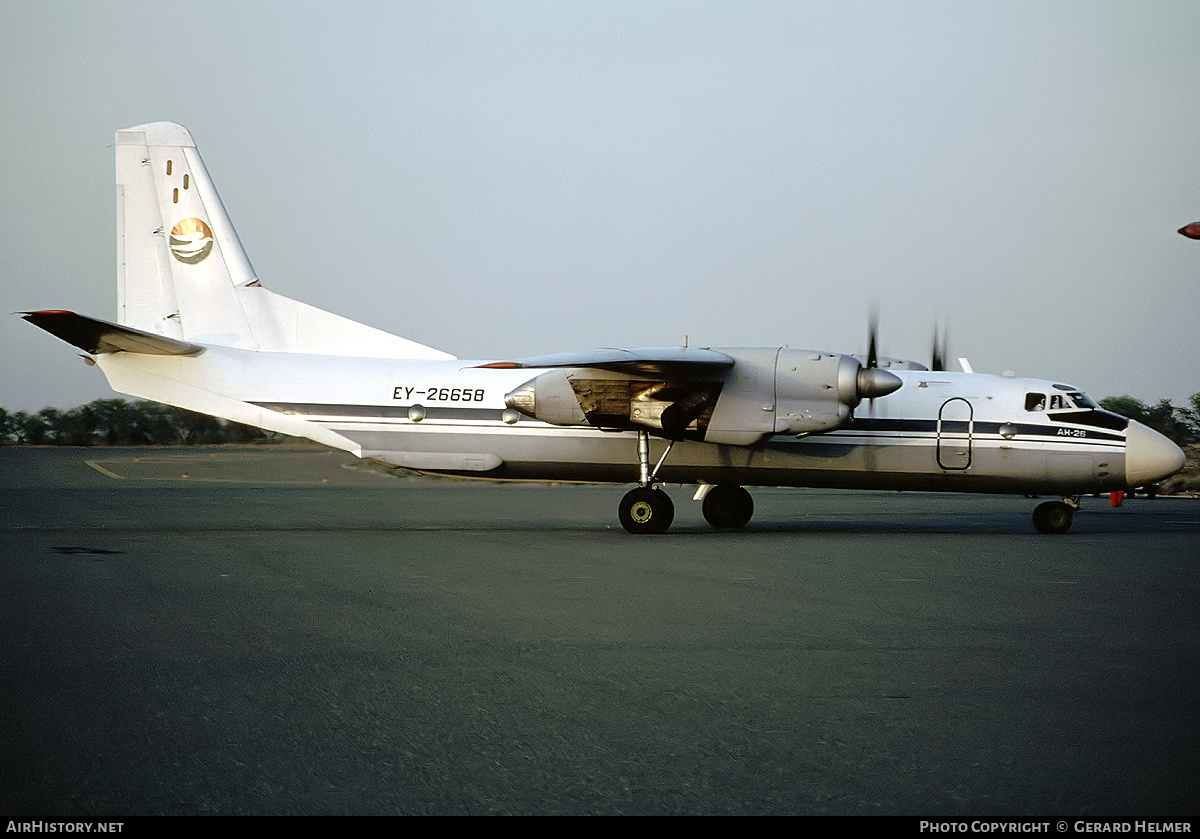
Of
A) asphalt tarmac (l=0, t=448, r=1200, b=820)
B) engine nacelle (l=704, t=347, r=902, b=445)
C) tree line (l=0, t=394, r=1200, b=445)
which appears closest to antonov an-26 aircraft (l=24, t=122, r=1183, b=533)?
engine nacelle (l=704, t=347, r=902, b=445)

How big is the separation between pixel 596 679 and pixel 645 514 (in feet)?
35.7

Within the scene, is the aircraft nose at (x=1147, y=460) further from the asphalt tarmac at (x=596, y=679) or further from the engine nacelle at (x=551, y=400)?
the engine nacelle at (x=551, y=400)

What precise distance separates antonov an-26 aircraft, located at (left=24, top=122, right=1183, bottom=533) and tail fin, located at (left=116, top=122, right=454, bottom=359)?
3cm

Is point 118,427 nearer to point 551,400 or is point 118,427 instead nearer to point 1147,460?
point 551,400

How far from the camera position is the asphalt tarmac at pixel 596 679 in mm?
4160

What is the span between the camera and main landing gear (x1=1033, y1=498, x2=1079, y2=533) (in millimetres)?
17328

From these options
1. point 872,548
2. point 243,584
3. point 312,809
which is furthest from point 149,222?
point 312,809

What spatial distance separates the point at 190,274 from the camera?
1947cm

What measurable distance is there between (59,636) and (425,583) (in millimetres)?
3674

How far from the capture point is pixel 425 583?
34.3 feet

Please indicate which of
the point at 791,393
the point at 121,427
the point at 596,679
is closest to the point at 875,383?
the point at 791,393

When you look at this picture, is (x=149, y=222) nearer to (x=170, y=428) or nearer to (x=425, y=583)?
(x=425, y=583)

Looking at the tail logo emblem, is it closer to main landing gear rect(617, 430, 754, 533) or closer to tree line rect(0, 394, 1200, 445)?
main landing gear rect(617, 430, 754, 533)

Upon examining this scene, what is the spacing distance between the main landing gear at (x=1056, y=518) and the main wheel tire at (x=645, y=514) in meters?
6.22
